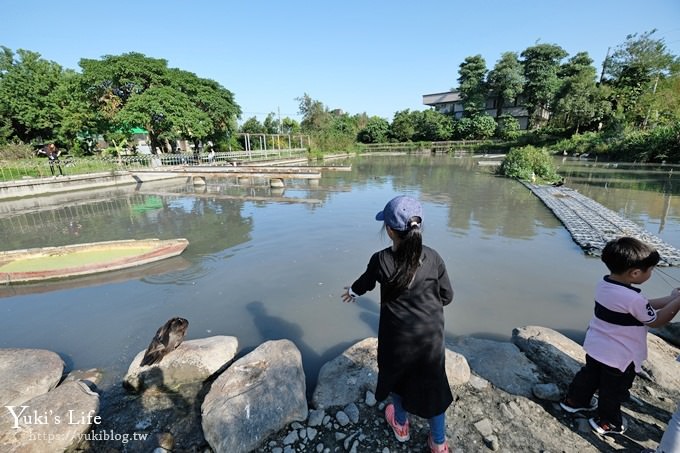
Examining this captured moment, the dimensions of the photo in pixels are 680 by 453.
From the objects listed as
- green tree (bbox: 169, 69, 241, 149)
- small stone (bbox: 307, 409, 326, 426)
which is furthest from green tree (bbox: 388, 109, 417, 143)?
small stone (bbox: 307, 409, 326, 426)

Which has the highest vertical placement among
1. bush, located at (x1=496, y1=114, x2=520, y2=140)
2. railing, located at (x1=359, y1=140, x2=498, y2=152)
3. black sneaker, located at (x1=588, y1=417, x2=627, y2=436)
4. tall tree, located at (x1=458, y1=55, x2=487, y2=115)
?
tall tree, located at (x1=458, y1=55, x2=487, y2=115)

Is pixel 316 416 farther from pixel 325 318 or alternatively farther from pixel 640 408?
pixel 640 408

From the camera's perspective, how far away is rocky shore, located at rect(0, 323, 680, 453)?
213 centimetres

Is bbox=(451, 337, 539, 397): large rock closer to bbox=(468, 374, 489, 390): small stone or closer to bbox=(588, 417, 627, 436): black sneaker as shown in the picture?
bbox=(468, 374, 489, 390): small stone

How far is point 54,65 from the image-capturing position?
26.5 meters

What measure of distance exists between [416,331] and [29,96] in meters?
33.1

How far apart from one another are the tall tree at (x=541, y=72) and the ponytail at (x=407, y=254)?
4993 centimetres

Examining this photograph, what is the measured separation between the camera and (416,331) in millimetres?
1764

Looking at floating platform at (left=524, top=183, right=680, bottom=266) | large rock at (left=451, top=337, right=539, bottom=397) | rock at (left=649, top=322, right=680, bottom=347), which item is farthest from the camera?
floating platform at (left=524, top=183, right=680, bottom=266)

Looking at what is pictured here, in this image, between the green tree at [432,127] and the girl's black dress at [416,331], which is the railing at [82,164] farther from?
the green tree at [432,127]

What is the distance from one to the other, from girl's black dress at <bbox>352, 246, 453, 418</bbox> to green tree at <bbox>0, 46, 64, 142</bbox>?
31930 mm

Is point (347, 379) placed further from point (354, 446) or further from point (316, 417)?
point (354, 446)

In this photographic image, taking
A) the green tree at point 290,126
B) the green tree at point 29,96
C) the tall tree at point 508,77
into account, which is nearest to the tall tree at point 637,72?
the tall tree at point 508,77

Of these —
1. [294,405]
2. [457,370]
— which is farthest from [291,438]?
[457,370]
